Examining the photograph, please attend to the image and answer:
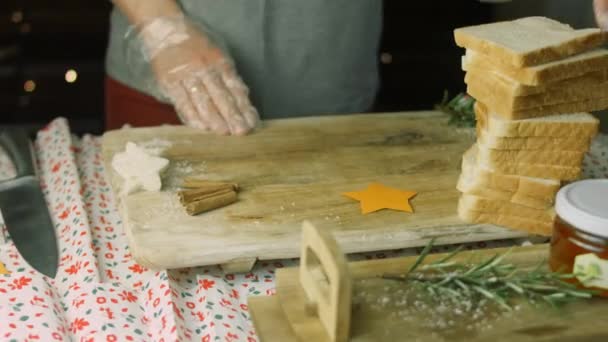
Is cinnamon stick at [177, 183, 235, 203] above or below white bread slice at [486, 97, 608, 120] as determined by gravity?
below

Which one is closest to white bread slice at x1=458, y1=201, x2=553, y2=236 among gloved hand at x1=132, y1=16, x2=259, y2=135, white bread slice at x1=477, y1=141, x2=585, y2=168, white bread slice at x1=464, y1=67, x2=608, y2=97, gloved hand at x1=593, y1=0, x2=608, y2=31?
white bread slice at x1=477, y1=141, x2=585, y2=168

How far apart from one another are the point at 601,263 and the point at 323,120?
0.90 meters

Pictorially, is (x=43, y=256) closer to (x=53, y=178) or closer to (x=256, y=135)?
(x=53, y=178)

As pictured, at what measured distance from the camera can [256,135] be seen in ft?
5.81

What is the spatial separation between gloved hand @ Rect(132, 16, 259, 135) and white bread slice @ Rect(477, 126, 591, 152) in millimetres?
634

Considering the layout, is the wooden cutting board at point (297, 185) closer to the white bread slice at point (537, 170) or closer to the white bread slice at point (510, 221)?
the white bread slice at point (510, 221)

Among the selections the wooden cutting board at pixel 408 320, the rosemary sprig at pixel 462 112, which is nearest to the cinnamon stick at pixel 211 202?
the wooden cutting board at pixel 408 320

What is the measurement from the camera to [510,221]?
1419 mm

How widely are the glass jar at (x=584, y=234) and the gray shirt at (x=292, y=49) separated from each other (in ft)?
3.34

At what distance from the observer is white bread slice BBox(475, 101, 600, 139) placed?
4.32 ft

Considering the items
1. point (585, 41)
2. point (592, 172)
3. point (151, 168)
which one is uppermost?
point (585, 41)

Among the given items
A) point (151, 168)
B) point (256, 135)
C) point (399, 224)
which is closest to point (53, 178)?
point (151, 168)

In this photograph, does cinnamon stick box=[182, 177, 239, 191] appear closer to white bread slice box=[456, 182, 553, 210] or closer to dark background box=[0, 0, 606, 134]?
white bread slice box=[456, 182, 553, 210]

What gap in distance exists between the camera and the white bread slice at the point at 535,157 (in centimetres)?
135
